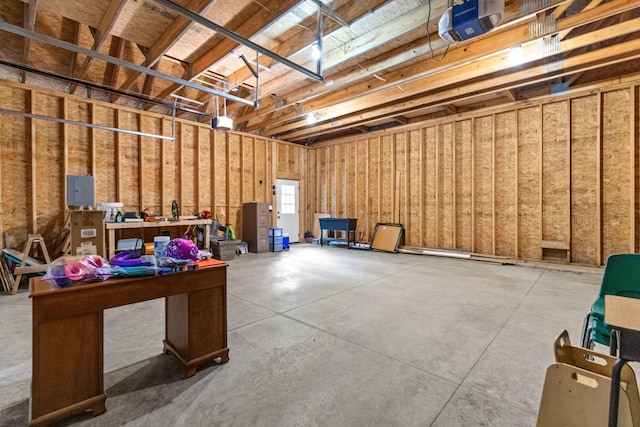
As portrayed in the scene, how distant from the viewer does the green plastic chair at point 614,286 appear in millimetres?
1885

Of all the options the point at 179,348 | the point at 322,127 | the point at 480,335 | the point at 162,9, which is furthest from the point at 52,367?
the point at 322,127

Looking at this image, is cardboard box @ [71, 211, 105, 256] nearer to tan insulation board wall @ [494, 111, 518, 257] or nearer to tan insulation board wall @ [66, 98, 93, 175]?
tan insulation board wall @ [66, 98, 93, 175]

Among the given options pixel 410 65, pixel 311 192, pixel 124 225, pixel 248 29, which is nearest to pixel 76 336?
pixel 248 29

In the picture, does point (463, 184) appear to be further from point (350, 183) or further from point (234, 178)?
point (234, 178)

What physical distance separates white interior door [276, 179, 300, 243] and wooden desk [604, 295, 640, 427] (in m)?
8.26

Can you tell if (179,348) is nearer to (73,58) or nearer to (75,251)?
(75,251)

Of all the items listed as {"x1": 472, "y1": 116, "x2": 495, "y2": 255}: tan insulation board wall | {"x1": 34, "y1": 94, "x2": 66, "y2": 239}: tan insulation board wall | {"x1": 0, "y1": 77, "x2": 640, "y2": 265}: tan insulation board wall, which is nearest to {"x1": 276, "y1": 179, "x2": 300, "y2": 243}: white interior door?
{"x1": 0, "y1": 77, "x2": 640, "y2": 265}: tan insulation board wall

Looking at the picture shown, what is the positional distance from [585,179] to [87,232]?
364 inches

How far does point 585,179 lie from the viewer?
5.28m

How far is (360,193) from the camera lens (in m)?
8.74

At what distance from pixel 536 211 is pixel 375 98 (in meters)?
4.16

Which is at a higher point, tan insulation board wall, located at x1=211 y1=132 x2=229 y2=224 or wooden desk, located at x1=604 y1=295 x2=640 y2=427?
tan insulation board wall, located at x1=211 y1=132 x2=229 y2=224

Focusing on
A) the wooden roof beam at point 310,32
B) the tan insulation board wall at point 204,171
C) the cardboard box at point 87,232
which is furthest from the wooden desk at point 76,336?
the tan insulation board wall at point 204,171

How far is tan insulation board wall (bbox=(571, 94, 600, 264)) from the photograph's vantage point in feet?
16.9
